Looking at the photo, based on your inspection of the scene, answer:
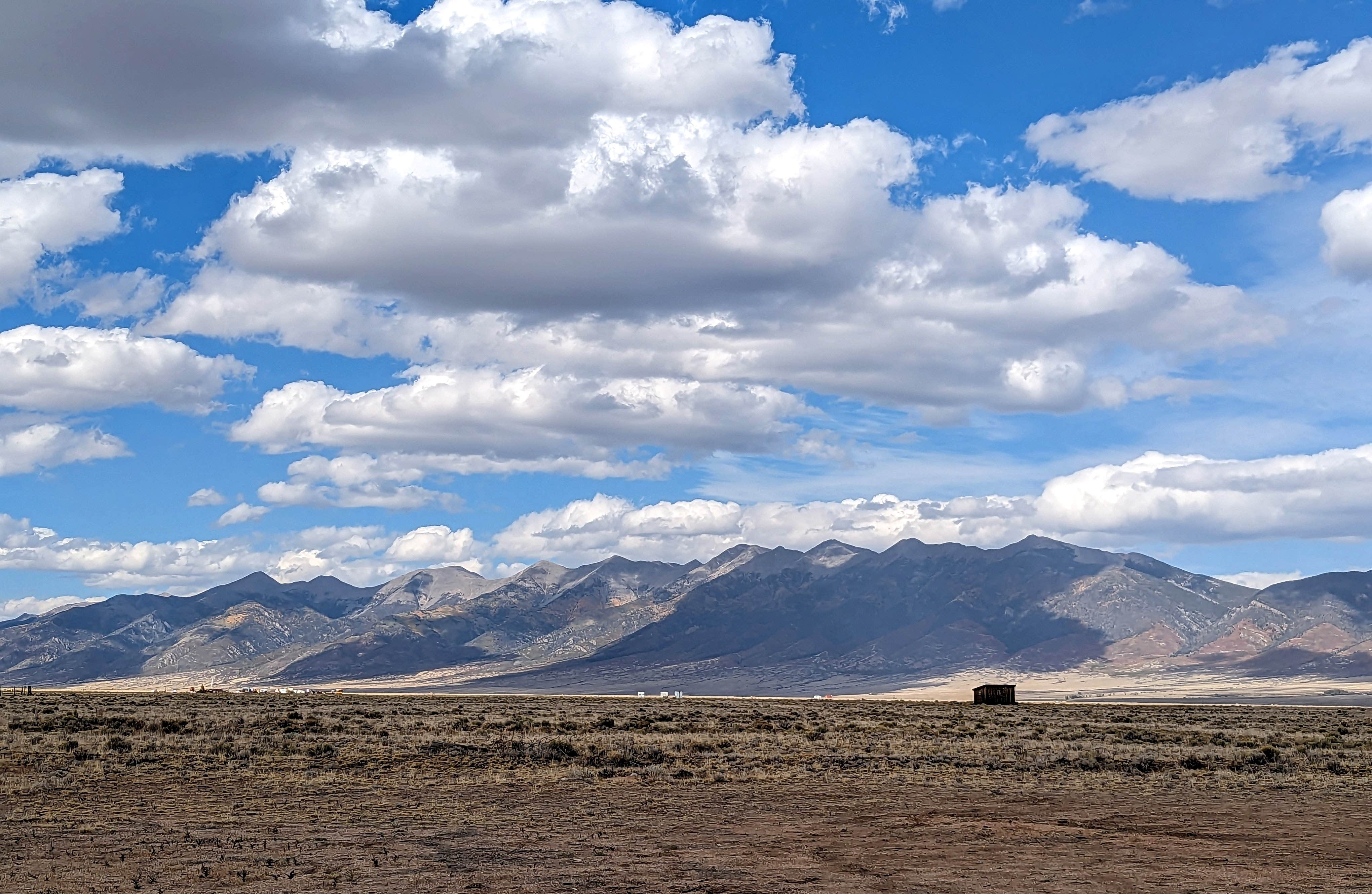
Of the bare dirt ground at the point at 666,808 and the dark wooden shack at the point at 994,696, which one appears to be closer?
the bare dirt ground at the point at 666,808

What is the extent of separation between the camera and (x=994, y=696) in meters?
100

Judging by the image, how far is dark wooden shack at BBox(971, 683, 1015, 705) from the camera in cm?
9712

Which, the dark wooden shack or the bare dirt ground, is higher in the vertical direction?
the bare dirt ground

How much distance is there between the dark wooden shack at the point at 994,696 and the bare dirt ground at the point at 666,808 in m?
41.8

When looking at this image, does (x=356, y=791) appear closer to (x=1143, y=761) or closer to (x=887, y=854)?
(x=887, y=854)

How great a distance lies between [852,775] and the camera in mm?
36656

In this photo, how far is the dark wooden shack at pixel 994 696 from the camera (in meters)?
97.1

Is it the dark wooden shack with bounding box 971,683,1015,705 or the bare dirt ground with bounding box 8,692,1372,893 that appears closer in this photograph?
the bare dirt ground with bounding box 8,692,1372,893

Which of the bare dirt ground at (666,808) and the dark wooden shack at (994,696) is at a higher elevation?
the bare dirt ground at (666,808)

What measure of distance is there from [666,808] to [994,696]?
246 feet

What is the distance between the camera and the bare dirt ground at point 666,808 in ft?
72.0

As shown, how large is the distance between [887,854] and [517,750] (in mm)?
19467

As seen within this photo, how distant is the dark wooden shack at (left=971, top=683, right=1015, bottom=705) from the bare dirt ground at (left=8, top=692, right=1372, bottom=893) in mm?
41842

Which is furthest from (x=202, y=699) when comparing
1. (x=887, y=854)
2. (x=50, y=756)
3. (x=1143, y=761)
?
(x=887, y=854)
